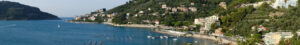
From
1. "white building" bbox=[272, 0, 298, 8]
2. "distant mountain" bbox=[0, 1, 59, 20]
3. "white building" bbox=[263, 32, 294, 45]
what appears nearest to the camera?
"white building" bbox=[263, 32, 294, 45]

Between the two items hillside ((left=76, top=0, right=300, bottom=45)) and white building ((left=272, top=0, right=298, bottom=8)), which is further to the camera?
white building ((left=272, top=0, right=298, bottom=8))

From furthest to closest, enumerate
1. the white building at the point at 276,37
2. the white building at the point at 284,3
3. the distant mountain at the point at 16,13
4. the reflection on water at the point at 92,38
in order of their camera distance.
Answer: the distant mountain at the point at 16,13, the white building at the point at 284,3, the reflection on water at the point at 92,38, the white building at the point at 276,37

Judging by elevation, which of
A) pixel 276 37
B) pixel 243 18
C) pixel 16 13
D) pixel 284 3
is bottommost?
pixel 276 37

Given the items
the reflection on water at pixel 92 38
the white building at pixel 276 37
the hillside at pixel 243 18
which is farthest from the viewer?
the reflection on water at pixel 92 38

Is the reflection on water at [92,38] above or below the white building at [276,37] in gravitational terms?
below

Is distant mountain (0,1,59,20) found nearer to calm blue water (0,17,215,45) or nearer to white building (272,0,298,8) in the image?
calm blue water (0,17,215,45)

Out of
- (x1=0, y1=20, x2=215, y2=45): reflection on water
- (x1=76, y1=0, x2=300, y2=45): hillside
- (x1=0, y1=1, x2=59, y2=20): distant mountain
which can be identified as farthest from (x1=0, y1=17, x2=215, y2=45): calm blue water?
(x1=0, y1=1, x2=59, y2=20): distant mountain

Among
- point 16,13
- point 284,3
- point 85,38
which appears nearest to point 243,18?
point 284,3

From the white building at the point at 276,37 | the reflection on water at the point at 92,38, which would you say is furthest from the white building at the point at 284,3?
the white building at the point at 276,37

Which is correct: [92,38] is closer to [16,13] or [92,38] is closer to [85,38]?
[85,38]

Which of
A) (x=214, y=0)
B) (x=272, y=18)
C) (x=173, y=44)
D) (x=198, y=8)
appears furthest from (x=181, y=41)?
(x=214, y=0)

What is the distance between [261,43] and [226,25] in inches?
476

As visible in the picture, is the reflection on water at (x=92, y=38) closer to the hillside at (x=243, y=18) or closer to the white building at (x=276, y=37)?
the hillside at (x=243, y=18)

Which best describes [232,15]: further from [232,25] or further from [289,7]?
[289,7]
